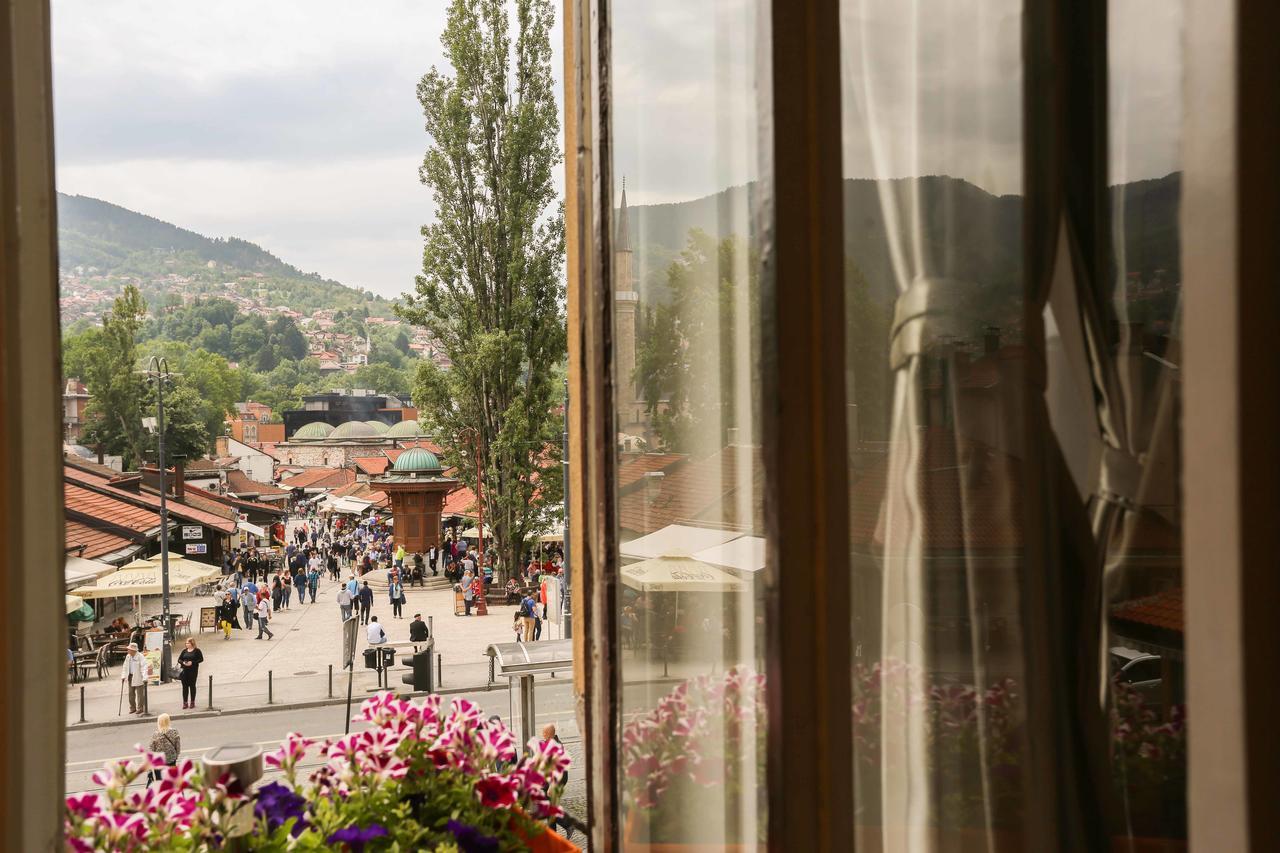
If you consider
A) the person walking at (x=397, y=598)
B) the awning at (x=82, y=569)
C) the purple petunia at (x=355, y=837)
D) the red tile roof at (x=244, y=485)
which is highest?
the awning at (x=82, y=569)

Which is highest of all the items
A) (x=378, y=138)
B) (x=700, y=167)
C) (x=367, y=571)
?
(x=378, y=138)

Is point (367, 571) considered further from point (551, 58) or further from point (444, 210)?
point (551, 58)

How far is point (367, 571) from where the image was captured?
50.4ft

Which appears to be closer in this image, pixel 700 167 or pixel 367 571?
pixel 700 167

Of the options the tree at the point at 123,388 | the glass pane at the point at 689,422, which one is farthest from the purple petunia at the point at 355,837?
the tree at the point at 123,388

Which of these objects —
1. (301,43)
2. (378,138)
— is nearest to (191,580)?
(301,43)

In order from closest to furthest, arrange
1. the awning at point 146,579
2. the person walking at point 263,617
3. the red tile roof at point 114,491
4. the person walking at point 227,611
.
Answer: the red tile roof at point 114,491 < the awning at point 146,579 < the person walking at point 227,611 < the person walking at point 263,617

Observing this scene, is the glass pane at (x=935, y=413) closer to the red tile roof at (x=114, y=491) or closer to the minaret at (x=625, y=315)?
the minaret at (x=625, y=315)

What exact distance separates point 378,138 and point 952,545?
18.6 meters

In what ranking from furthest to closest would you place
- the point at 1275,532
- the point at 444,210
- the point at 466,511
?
the point at 466,511
the point at 444,210
the point at 1275,532

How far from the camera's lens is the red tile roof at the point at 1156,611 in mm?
684

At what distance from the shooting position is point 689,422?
88 centimetres

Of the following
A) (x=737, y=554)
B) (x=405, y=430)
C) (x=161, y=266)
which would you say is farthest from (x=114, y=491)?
(x=405, y=430)

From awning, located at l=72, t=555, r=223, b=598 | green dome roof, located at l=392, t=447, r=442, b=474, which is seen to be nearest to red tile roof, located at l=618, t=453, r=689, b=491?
awning, located at l=72, t=555, r=223, b=598
